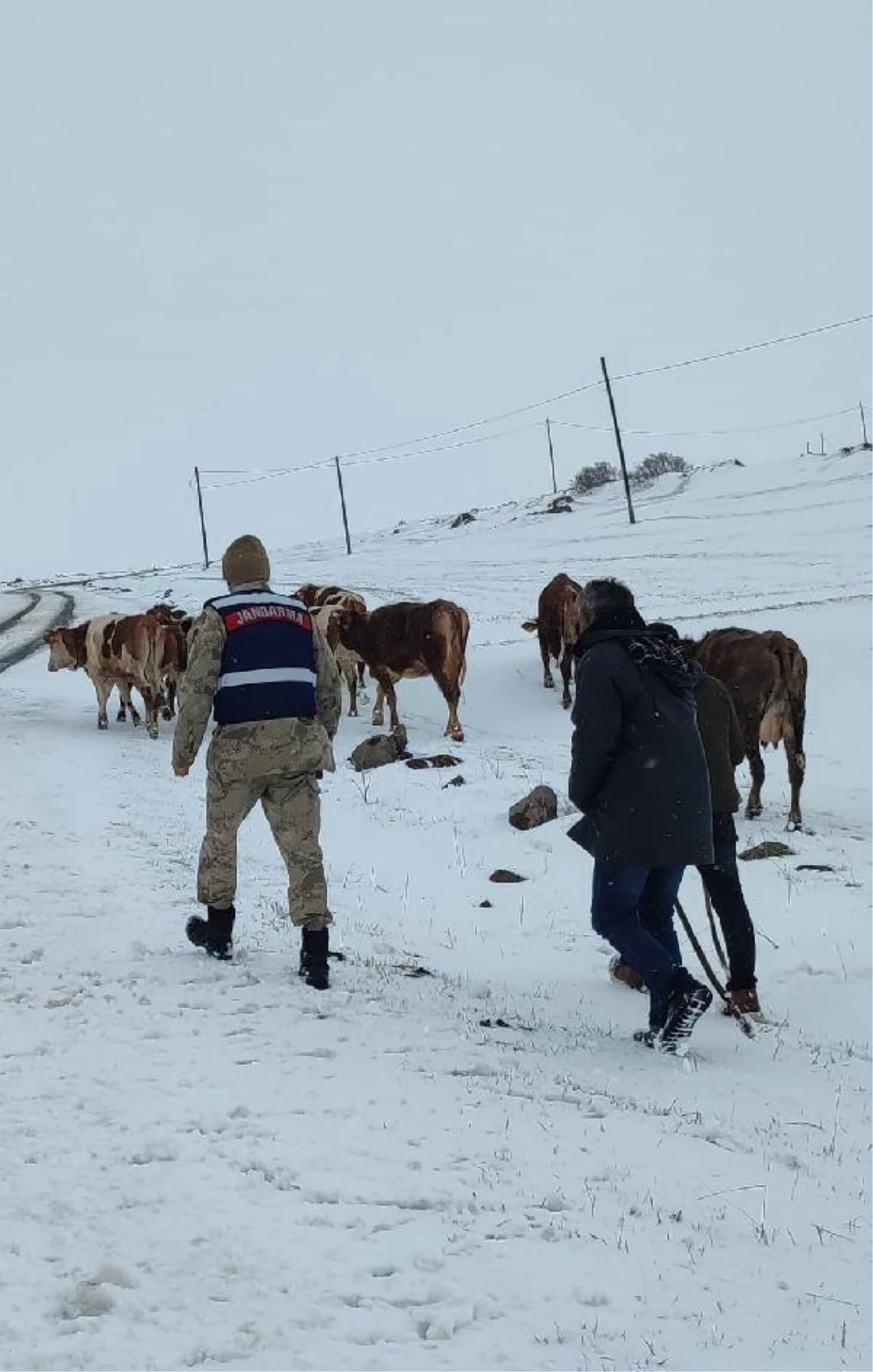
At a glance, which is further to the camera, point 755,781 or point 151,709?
point 151,709

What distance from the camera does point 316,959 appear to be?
19.4ft

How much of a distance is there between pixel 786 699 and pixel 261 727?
666 centimetres

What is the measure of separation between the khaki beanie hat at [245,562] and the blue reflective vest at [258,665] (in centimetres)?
18

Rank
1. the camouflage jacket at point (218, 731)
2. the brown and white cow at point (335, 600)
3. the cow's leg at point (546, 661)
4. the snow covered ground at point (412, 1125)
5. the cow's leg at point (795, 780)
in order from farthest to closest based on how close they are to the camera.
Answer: the brown and white cow at point (335, 600) → the cow's leg at point (546, 661) → the cow's leg at point (795, 780) → the camouflage jacket at point (218, 731) → the snow covered ground at point (412, 1125)

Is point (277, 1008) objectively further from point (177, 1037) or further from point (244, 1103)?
point (244, 1103)

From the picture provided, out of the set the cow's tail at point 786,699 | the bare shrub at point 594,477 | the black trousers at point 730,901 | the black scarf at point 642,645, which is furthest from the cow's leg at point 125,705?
the bare shrub at point 594,477

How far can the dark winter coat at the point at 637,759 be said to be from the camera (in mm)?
5125

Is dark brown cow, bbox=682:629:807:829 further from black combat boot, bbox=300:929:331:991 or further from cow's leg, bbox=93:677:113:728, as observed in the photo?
cow's leg, bbox=93:677:113:728

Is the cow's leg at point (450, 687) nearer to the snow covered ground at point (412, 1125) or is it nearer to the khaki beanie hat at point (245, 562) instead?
the snow covered ground at point (412, 1125)

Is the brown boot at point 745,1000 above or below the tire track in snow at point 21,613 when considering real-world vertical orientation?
below

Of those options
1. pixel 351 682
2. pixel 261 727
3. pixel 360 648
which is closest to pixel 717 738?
pixel 261 727

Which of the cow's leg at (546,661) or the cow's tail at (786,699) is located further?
the cow's leg at (546,661)

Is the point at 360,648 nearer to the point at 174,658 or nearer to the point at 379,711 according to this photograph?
the point at 379,711

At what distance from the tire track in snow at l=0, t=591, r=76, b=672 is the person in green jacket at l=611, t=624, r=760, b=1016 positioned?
1931cm
